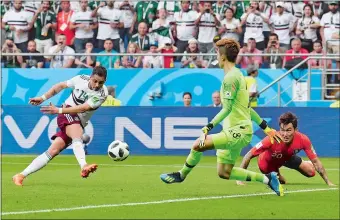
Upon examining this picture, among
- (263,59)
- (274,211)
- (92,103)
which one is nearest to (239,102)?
(274,211)

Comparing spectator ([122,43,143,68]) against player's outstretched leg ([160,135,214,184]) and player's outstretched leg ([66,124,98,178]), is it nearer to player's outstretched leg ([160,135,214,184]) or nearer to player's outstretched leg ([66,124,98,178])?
player's outstretched leg ([66,124,98,178])

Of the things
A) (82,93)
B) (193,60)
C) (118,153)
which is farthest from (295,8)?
(82,93)

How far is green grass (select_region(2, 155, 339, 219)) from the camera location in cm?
1071

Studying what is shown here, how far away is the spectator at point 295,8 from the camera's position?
2578 centimetres

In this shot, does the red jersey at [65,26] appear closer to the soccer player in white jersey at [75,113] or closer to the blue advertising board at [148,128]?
the blue advertising board at [148,128]

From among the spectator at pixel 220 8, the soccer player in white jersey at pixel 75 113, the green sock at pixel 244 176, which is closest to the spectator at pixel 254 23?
the spectator at pixel 220 8

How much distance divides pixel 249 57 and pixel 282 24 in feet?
4.68

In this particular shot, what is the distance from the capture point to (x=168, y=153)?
23297 mm

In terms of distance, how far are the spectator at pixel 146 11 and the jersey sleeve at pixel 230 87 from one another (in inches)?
540

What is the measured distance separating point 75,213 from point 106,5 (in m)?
15.7

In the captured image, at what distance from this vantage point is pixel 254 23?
82.5 ft

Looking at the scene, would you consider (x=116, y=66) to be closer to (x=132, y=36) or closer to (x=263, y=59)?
(x=132, y=36)

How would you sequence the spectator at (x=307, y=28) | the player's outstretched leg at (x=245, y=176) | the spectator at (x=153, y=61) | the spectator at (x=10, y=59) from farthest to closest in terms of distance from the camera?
the spectator at (x=307, y=28) → the spectator at (x=10, y=59) → the spectator at (x=153, y=61) → the player's outstretched leg at (x=245, y=176)

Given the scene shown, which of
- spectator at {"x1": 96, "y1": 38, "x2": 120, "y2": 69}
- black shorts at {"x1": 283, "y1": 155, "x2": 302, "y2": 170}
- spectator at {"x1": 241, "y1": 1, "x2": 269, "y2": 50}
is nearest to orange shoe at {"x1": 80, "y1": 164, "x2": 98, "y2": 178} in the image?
black shorts at {"x1": 283, "y1": 155, "x2": 302, "y2": 170}
